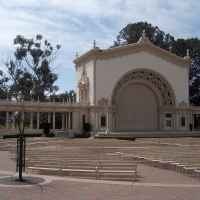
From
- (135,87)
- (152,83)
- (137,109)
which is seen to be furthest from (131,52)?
(137,109)

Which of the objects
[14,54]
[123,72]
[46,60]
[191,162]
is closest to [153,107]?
[123,72]

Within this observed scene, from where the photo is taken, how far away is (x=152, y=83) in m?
61.9

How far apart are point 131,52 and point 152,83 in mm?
7894

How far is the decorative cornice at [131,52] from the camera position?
56188 mm

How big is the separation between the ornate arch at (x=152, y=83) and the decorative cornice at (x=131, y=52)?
11.5 feet

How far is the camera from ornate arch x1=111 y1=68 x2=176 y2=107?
58.9 metres

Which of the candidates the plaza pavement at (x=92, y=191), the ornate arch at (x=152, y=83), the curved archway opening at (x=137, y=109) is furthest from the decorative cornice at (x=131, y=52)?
the plaza pavement at (x=92, y=191)

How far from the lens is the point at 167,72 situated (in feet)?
199

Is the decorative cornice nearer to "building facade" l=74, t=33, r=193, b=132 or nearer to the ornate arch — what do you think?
"building facade" l=74, t=33, r=193, b=132

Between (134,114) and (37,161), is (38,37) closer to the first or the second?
(134,114)

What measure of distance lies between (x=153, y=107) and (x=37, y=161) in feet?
161

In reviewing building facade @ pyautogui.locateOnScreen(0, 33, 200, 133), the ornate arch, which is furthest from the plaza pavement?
the ornate arch

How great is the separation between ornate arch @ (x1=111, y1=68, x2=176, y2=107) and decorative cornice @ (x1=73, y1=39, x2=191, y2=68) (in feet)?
11.5

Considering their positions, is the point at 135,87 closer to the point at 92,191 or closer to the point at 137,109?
the point at 137,109
